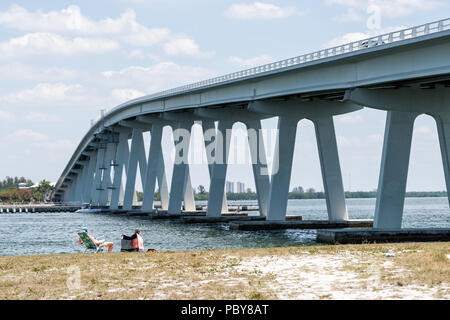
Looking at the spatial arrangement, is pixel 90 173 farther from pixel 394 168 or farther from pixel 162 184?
pixel 394 168

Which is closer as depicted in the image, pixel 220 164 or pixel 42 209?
pixel 220 164

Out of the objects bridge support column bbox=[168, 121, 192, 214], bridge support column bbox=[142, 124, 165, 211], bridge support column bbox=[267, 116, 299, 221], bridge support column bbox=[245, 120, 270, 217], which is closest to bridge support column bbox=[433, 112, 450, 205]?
bridge support column bbox=[267, 116, 299, 221]

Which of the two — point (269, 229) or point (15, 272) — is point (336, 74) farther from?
point (15, 272)

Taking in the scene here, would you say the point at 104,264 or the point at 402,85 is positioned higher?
the point at 402,85

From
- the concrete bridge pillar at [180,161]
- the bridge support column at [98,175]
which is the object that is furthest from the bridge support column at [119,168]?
the concrete bridge pillar at [180,161]

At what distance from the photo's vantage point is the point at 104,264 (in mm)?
19172

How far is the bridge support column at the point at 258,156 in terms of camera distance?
209 ft

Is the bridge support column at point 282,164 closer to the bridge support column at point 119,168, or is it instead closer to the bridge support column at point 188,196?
the bridge support column at point 188,196

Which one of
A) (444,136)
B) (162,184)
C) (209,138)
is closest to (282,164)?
(444,136)

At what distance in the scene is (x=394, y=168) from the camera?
41125mm

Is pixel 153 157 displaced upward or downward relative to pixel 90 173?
downward

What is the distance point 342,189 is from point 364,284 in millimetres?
40781

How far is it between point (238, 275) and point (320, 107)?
39779 millimetres
